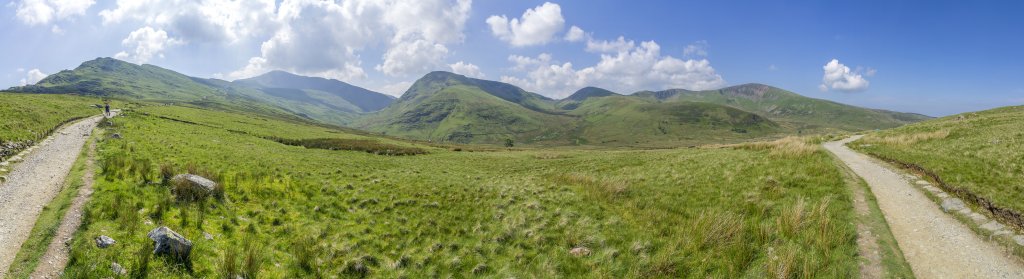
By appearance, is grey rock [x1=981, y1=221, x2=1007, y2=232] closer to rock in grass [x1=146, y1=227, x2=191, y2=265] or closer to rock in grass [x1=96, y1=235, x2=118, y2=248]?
rock in grass [x1=146, y1=227, x2=191, y2=265]

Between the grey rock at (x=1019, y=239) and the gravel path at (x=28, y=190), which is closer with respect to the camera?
the gravel path at (x=28, y=190)

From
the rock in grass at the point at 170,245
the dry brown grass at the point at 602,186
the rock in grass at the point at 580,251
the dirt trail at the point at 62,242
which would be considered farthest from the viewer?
the dry brown grass at the point at 602,186

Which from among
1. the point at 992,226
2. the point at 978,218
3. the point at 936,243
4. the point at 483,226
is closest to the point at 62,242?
the point at 483,226

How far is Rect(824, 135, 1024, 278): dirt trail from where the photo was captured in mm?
10180

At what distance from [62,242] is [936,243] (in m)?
25.8

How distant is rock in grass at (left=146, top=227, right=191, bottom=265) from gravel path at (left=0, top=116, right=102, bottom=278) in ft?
8.48

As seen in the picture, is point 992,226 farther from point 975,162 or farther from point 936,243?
point 975,162

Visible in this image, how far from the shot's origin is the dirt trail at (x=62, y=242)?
8.79 m

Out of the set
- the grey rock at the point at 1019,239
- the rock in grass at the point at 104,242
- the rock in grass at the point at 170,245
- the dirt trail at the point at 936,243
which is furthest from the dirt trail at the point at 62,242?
the grey rock at the point at 1019,239

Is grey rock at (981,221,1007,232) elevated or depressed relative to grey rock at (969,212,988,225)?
depressed

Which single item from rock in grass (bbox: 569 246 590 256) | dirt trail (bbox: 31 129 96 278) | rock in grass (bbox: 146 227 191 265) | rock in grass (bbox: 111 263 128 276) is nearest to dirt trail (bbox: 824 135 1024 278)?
rock in grass (bbox: 569 246 590 256)

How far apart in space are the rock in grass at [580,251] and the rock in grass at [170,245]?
37.4 feet

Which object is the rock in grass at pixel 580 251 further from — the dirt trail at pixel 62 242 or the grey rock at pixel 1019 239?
the dirt trail at pixel 62 242

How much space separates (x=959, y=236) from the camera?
40.0 feet
